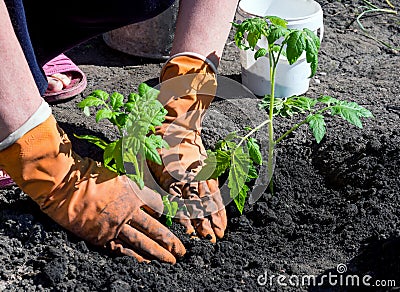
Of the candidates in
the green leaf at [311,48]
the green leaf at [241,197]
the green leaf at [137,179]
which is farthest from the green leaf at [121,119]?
the green leaf at [311,48]

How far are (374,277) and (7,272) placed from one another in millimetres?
1032

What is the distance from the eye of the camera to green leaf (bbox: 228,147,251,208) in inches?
77.9

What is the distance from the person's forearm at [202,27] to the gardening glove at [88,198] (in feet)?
1.72

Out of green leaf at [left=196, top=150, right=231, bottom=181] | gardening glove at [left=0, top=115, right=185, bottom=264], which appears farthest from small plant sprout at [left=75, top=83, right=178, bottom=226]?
green leaf at [left=196, top=150, right=231, bottom=181]

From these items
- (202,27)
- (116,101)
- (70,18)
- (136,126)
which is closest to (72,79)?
(70,18)

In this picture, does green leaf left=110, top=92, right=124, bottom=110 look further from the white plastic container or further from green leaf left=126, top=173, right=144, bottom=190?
the white plastic container

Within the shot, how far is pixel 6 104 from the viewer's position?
1.75 meters

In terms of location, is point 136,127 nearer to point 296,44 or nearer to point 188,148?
point 188,148

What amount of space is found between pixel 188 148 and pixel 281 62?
804 millimetres

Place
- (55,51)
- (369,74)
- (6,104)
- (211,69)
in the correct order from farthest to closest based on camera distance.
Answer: (369,74), (55,51), (211,69), (6,104)

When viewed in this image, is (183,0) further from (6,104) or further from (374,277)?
(374,277)

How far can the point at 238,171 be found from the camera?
6.54ft

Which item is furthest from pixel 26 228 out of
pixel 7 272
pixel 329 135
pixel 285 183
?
pixel 329 135

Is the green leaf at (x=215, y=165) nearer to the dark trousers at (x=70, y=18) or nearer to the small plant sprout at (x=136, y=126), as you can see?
the small plant sprout at (x=136, y=126)
